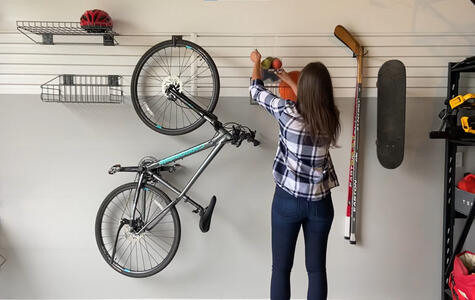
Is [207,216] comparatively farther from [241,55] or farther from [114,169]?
[241,55]

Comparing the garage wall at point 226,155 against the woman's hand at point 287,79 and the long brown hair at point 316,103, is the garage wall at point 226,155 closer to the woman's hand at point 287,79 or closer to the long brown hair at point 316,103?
the woman's hand at point 287,79

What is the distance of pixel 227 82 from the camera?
253 cm

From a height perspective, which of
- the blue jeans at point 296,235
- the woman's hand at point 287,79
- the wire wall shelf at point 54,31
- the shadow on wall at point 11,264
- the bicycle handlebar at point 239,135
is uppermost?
the wire wall shelf at point 54,31

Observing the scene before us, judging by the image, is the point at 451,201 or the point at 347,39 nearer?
the point at 347,39

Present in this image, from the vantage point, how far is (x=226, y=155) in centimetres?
259

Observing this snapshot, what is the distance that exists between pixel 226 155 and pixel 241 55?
653mm

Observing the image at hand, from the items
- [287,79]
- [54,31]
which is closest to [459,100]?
[287,79]

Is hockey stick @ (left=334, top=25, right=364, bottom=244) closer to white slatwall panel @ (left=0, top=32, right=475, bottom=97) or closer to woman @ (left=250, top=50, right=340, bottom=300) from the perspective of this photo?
white slatwall panel @ (left=0, top=32, right=475, bottom=97)

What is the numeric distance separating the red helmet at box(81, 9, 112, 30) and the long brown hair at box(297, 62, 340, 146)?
49.1 inches

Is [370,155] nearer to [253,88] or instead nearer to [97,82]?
[253,88]

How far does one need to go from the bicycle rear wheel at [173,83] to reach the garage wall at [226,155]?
0.32ft

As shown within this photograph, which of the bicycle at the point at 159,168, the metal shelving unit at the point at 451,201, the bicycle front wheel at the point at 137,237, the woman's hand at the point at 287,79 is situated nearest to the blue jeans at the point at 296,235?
the bicycle at the point at 159,168

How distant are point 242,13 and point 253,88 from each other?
0.71 m

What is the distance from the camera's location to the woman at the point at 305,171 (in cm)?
183
